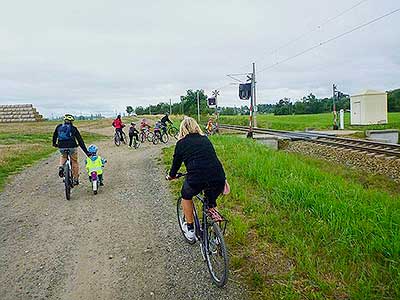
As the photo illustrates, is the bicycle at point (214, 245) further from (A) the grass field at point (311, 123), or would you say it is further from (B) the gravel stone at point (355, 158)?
(A) the grass field at point (311, 123)

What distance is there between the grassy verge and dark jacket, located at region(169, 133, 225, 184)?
1.13m

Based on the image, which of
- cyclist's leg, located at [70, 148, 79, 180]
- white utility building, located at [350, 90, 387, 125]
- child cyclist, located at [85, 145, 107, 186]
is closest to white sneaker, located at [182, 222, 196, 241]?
child cyclist, located at [85, 145, 107, 186]

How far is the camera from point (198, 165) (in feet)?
14.3

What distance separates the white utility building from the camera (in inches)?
1348

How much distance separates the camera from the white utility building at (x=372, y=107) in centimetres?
3425

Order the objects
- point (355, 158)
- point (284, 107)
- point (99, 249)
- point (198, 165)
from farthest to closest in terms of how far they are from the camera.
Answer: point (284, 107) < point (355, 158) < point (99, 249) < point (198, 165)

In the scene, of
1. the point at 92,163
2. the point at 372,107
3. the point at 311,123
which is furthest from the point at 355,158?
the point at 311,123

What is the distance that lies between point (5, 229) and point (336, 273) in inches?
218

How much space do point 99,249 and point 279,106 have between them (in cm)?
9318

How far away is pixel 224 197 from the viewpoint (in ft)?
24.2

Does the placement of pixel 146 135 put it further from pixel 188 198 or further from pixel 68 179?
pixel 188 198

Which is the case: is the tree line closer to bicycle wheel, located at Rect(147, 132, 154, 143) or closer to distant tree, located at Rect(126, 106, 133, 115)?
distant tree, located at Rect(126, 106, 133, 115)

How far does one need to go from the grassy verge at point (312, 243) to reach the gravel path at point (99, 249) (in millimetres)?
506

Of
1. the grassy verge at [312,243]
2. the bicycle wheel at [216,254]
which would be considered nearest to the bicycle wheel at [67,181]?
the grassy verge at [312,243]
